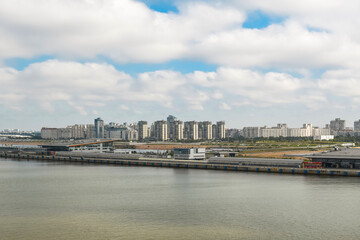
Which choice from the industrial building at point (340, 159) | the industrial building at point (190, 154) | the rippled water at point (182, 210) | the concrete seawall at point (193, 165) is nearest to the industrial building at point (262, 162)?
the concrete seawall at point (193, 165)

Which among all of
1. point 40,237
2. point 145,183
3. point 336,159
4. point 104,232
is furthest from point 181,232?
point 336,159

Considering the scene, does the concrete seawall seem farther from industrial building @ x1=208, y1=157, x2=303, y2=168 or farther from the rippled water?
the rippled water

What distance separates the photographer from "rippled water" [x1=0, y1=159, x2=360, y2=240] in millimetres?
20781

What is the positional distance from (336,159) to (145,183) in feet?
76.3

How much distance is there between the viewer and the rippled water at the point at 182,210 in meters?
20.8

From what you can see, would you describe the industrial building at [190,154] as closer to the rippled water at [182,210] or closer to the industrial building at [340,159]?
the industrial building at [340,159]

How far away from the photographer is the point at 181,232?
20.9 m

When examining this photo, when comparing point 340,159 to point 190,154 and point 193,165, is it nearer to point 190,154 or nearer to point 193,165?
point 193,165

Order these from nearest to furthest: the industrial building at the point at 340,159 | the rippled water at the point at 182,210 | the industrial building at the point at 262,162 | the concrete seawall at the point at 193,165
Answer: the rippled water at the point at 182,210 → the concrete seawall at the point at 193,165 → the industrial building at the point at 340,159 → the industrial building at the point at 262,162

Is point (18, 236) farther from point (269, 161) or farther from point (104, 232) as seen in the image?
point (269, 161)

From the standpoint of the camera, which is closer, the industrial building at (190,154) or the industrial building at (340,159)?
the industrial building at (340,159)

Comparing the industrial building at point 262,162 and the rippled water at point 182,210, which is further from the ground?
the industrial building at point 262,162

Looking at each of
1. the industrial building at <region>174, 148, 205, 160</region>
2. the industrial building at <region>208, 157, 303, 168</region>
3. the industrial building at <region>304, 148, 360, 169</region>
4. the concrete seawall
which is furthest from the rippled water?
the industrial building at <region>174, 148, 205, 160</region>

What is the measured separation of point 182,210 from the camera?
25984 mm
